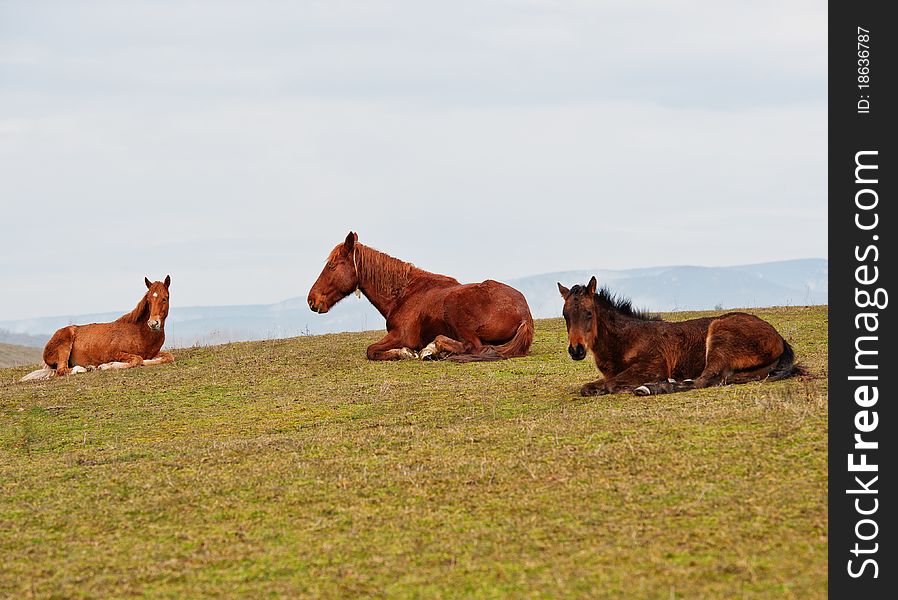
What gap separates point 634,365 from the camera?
9742mm

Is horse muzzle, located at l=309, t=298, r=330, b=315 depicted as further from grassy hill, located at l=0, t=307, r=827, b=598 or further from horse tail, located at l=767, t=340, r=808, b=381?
horse tail, located at l=767, t=340, r=808, b=381

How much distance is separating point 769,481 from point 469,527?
1.73m

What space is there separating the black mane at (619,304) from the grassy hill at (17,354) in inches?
1215

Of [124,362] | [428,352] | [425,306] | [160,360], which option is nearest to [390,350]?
[428,352]

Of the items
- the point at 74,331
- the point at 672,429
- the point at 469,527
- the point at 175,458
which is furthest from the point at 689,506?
the point at 74,331

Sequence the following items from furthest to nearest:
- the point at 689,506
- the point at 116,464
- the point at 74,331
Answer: the point at 74,331
the point at 116,464
the point at 689,506

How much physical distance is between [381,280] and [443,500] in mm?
10318

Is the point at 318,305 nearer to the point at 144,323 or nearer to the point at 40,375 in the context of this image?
the point at 144,323

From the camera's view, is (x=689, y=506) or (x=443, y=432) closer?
(x=689, y=506)

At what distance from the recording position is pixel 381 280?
53.0 ft

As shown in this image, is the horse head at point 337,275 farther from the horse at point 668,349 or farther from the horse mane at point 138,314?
the horse at point 668,349

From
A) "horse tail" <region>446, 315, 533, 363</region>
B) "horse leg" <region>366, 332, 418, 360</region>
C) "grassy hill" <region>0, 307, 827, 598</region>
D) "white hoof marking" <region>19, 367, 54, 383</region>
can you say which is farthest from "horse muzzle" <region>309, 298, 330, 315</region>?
"grassy hill" <region>0, 307, 827, 598</region>

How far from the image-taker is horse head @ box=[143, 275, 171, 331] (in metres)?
16.5
